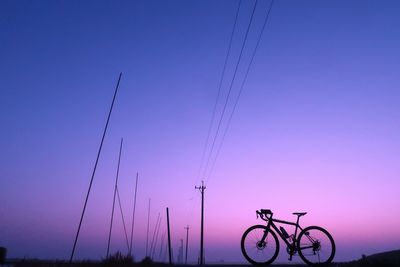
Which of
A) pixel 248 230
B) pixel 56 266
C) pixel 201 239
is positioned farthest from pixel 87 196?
pixel 201 239

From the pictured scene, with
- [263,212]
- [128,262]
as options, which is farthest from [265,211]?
[128,262]

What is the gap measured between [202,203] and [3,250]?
179 feet

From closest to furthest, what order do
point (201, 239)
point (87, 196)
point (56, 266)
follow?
point (87, 196) < point (56, 266) < point (201, 239)

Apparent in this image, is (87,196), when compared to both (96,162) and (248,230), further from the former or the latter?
(248,230)

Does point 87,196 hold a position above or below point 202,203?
below

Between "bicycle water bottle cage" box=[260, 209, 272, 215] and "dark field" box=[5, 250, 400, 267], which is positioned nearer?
"bicycle water bottle cage" box=[260, 209, 272, 215]

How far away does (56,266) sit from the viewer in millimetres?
19406

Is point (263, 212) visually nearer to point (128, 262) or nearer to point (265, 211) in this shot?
point (265, 211)

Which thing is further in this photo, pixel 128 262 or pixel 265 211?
pixel 128 262

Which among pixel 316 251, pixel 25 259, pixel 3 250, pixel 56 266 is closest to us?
pixel 3 250

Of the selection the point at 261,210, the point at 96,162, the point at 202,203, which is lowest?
the point at 261,210

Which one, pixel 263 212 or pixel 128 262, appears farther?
A: pixel 128 262

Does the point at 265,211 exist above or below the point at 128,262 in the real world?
below

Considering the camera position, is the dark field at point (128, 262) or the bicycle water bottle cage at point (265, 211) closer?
the bicycle water bottle cage at point (265, 211)
